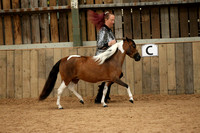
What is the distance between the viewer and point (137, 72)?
7.50 m

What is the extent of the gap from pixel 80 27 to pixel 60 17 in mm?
654

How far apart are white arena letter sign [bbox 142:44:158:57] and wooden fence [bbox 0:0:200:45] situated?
0.53 meters

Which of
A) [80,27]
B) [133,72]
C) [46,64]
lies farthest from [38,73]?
[133,72]

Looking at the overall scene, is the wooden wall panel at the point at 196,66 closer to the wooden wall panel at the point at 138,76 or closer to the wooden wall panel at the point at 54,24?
the wooden wall panel at the point at 138,76

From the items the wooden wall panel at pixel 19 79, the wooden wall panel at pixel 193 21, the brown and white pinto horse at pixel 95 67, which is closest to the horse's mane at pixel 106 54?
the brown and white pinto horse at pixel 95 67

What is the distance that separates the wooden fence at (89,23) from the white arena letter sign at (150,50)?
53cm

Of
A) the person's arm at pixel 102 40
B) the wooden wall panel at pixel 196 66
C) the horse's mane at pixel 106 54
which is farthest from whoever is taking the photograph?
the wooden wall panel at pixel 196 66

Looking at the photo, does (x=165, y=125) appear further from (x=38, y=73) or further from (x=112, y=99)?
(x=38, y=73)

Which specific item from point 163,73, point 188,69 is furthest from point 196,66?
point 163,73

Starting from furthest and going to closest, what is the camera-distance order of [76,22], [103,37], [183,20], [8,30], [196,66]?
1. [8,30]
2. [183,20]
3. [76,22]
4. [196,66]
5. [103,37]

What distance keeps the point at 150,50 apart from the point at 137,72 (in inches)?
25.8

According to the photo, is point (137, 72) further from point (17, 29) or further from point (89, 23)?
point (17, 29)

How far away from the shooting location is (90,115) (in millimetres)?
4797

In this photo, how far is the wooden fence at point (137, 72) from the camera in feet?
24.4
